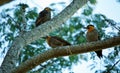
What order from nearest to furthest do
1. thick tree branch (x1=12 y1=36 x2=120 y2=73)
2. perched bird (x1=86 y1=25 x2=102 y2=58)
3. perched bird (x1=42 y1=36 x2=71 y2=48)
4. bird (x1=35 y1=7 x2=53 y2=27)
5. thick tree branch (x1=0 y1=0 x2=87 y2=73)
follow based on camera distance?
1. thick tree branch (x1=12 y1=36 x2=120 y2=73)
2. thick tree branch (x1=0 y1=0 x2=87 y2=73)
3. perched bird (x1=42 y1=36 x2=71 y2=48)
4. perched bird (x1=86 y1=25 x2=102 y2=58)
5. bird (x1=35 y1=7 x2=53 y2=27)

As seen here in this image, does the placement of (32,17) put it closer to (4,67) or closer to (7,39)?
(7,39)

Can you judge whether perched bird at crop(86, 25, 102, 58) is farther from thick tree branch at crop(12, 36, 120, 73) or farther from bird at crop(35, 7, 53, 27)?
thick tree branch at crop(12, 36, 120, 73)

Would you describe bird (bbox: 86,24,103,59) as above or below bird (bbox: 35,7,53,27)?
below

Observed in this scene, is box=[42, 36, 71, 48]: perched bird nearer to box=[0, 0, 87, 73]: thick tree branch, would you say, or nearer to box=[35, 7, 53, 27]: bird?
box=[0, 0, 87, 73]: thick tree branch

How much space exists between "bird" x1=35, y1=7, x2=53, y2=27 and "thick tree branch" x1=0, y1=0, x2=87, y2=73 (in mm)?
827

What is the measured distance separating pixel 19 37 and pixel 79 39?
5.56 feet

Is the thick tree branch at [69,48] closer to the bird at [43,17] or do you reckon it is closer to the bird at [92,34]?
the bird at [92,34]

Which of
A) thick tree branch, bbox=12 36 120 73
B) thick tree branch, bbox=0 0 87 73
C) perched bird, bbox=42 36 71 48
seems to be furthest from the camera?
perched bird, bbox=42 36 71 48

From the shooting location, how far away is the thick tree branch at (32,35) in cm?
547

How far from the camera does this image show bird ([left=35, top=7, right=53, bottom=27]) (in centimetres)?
745

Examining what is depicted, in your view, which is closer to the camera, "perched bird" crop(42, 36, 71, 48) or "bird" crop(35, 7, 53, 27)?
"perched bird" crop(42, 36, 71, 48)

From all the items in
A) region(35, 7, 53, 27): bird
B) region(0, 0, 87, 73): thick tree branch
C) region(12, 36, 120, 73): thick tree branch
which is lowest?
region(12, 36, 120, 73): thick tree branch

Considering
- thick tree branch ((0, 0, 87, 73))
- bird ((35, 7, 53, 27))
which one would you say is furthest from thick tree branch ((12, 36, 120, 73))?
bird ((35, 7, 53, 27))

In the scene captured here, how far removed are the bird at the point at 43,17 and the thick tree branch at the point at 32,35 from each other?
83 centimetres
